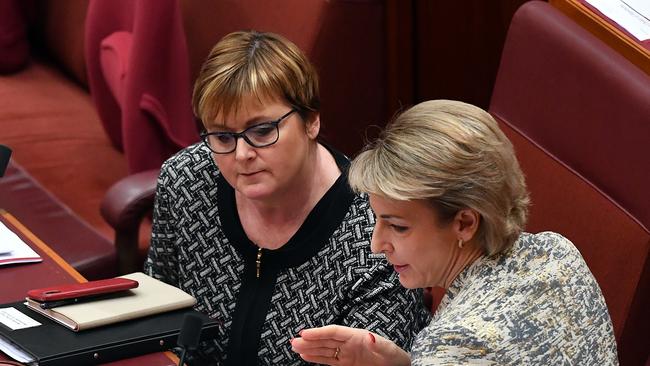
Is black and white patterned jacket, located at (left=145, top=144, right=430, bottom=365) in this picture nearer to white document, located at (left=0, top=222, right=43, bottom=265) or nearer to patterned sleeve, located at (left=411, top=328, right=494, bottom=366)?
white document, located at (left=0, top=222, right=43, bottom=265)

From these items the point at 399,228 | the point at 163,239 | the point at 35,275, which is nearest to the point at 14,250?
the point at 35,275

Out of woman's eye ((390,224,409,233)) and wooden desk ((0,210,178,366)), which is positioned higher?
woman's eye ((390,224,409,233))

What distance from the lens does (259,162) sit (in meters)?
2.04

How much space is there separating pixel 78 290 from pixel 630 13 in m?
1.12

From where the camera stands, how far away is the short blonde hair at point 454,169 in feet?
5.25

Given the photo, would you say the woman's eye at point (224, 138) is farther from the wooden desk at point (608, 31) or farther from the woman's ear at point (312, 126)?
the wooden desk at point (608, 31)

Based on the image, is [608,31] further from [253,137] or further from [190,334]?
[190,334]

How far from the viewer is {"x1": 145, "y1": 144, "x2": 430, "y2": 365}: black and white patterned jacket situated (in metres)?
2.07

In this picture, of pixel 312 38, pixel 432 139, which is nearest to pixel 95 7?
pixel 312 38

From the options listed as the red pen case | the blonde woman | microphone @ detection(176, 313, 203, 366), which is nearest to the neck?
the blonde woman

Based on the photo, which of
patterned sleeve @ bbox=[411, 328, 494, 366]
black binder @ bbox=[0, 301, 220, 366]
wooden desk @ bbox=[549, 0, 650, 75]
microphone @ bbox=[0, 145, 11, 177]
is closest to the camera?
patterned sleeve @ bbox=[411, 328, 494, 366]

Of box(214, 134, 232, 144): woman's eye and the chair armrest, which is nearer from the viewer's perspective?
box(214, 134, 232, 144): woman's eye

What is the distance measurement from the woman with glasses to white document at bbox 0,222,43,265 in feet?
0.79

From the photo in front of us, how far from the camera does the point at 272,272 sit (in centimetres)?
215
